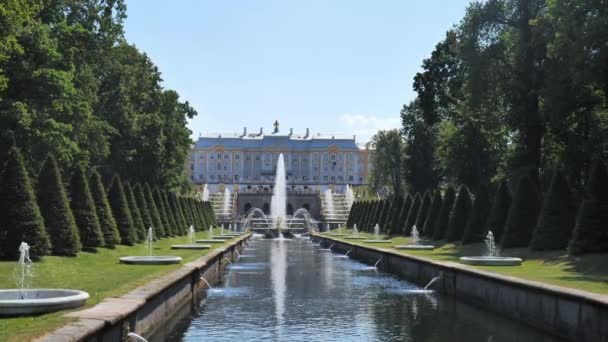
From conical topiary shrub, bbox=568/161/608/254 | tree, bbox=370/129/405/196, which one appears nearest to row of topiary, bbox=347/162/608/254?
conical topiary shrub, bbox=568/161/608/254

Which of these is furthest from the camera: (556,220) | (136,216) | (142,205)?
(142,205)

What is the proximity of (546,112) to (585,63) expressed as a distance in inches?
164

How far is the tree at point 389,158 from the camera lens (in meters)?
76.2

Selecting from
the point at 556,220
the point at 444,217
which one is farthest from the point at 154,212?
the point at 556,220

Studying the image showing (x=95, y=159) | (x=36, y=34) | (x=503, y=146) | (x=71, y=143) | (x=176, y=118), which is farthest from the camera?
(x=176, y=118)

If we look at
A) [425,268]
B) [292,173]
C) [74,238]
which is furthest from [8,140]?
[292,173]

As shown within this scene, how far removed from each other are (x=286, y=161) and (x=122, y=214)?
12704 centimetres

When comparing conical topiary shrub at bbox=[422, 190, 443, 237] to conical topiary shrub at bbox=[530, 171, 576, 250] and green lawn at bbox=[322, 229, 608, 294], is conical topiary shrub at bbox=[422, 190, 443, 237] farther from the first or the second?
conical topiary shrub at bbox=[530, 171, 576, 250]

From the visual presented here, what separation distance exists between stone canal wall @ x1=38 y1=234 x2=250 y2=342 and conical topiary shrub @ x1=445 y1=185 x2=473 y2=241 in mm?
15566

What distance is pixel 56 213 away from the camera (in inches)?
802

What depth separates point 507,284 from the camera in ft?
46.8

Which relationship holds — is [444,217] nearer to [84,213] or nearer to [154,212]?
[154,212]

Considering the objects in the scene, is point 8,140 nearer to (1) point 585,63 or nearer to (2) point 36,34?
(2) point 36,34

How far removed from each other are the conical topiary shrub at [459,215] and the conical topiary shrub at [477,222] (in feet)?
6.19
